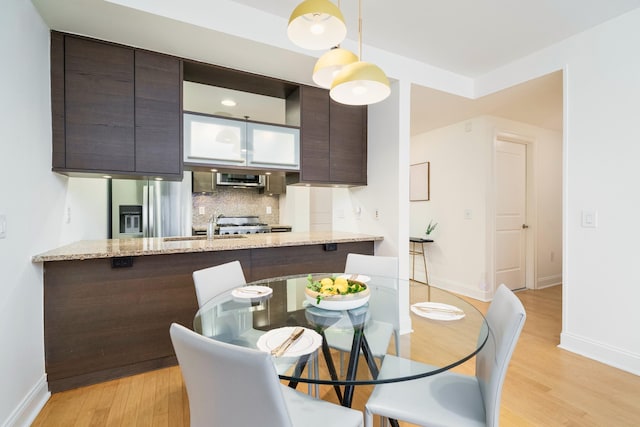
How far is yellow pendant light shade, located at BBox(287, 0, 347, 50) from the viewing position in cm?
131

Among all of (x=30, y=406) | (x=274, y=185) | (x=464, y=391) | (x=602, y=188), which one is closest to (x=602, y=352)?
(x=602, y=188)

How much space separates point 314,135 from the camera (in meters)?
2.98

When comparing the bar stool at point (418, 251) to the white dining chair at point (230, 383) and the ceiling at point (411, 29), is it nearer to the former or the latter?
the ceiling at point (411, 29)

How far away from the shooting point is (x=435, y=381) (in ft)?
4.27

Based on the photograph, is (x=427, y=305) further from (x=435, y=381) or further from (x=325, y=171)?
(x=325, y=171)

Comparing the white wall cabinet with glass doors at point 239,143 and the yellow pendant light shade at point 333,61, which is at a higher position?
the yellow pendant light shade at point 333,61

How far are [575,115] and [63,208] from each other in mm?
4188

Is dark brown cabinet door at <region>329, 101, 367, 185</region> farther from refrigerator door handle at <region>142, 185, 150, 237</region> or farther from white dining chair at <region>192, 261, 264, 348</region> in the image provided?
refrigerator door handle at <region>142, 185, 150, 237</region>

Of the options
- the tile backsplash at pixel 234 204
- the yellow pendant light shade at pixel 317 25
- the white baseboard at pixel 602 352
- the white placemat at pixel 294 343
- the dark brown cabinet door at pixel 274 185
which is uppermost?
the yellow pendant light shade at pixel 317 25

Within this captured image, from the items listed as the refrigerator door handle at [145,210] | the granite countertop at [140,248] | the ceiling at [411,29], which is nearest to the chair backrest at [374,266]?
the granite countertop at [140,248]

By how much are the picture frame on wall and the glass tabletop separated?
317cm

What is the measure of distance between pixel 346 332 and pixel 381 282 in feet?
2.71

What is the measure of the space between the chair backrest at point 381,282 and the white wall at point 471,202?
2235 millimetres

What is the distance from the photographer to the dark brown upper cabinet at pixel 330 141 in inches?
116
